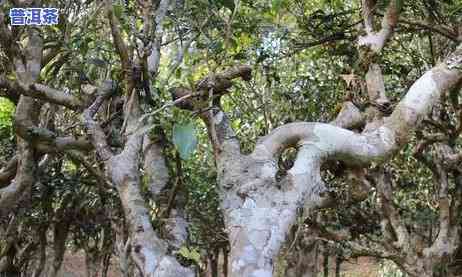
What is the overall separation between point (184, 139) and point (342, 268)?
1009 inches

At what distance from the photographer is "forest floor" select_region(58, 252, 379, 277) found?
24750 mm

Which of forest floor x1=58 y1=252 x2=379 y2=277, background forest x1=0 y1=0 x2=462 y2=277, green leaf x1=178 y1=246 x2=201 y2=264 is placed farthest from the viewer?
forest floor x1=58 y1=252 x2=379 y2=277

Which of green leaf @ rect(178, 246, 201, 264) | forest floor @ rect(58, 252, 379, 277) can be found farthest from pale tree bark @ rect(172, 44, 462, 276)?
forest floor @ rect(58, 252, 379, 277)

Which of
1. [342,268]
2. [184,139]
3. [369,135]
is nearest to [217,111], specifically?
[184,139]

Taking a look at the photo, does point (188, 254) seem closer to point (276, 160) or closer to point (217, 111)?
point (276, 160)

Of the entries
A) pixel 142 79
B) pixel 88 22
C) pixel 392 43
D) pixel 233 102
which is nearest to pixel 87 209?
A: pixel 233 102

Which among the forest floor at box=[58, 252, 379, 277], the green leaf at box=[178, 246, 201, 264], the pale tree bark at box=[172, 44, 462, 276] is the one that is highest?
the forest floor at box=[58, 252, 379, 277]

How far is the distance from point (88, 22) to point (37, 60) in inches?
21.0

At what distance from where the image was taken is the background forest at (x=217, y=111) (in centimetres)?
282

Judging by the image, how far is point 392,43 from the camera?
7.45m

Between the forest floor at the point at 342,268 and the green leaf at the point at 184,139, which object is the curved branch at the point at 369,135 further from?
the forest floor at the point at 342,268

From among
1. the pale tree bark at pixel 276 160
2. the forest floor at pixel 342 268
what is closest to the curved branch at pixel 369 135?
the pale tree bark at pixel 276 160

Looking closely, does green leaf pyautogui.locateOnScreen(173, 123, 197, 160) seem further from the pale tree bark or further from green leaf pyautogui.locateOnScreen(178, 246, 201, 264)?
green leaf pyautogui.locateOnScreen(178, 246, 201, 264)

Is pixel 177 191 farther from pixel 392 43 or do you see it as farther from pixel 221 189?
pixel 392 43
